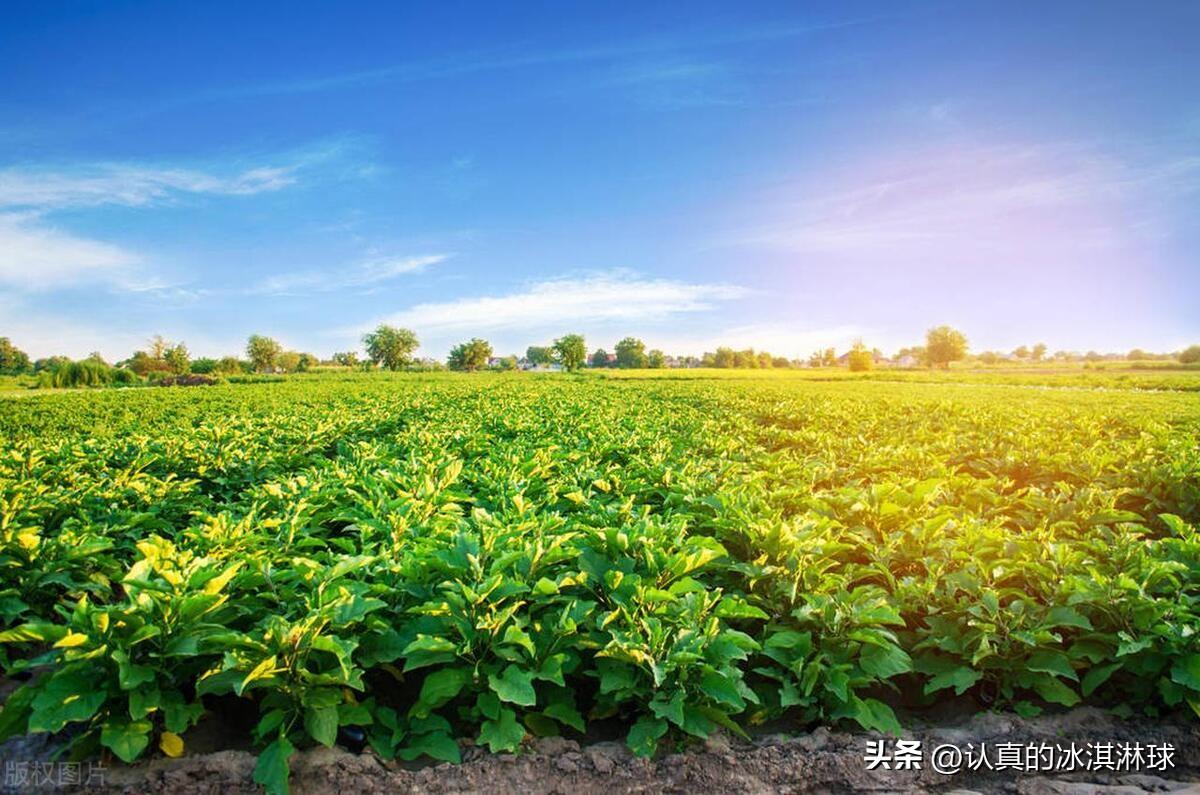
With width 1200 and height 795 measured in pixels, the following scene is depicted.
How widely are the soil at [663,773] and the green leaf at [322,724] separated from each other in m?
0.18

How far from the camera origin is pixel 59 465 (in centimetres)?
680

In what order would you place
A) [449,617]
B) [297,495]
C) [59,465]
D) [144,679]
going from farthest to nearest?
1. [59,465]
2. [297,495]
3. [449,617]
4. [144,679]

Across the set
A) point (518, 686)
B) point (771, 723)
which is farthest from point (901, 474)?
point (518, 686)

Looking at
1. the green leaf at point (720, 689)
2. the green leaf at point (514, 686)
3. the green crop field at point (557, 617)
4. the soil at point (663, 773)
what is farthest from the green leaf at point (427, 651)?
the green leaf at point (720, 689)

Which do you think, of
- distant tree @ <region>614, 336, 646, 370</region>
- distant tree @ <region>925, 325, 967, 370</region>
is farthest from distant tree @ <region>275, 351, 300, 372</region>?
distant tree @ <region>925, 325, 967, 370</region>

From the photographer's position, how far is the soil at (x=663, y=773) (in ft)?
9.41

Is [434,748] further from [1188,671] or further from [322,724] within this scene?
[1188,671]

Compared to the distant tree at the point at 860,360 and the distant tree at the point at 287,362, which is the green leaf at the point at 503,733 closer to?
the distant tree at the point at 860,360

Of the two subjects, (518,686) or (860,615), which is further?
(860,615)

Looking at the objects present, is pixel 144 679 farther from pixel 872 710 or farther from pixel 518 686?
pixel 872 710

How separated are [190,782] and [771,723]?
114 inches

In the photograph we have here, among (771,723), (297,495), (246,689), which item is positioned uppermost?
(297,495)

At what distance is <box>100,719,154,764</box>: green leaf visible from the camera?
2732 millimetres

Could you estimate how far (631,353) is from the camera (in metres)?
133
